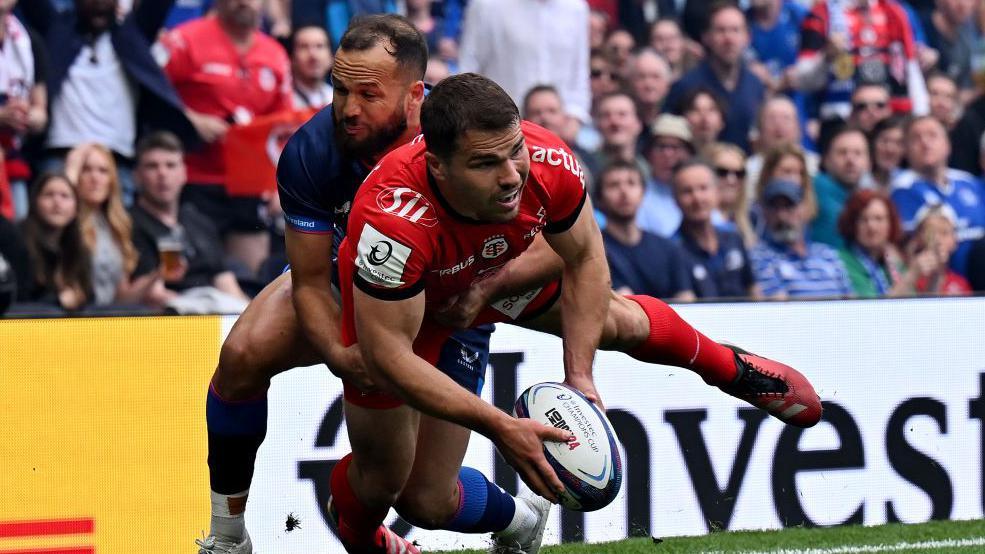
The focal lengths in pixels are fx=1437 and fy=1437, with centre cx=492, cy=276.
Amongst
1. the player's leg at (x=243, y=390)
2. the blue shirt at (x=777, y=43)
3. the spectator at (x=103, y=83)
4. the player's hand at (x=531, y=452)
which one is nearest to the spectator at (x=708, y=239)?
the blue shirt at (x=777, y=43)

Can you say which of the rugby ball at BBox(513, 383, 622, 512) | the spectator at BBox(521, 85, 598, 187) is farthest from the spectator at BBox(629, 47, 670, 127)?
the rugby ball at BBox(513, 383, 622, 512)

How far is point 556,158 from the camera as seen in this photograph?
4457mm

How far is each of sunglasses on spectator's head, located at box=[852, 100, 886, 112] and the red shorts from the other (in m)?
6.02

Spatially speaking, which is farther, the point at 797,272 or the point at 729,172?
the point at 729,172

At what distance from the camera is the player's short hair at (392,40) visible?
455cm

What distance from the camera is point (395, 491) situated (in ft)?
16.1

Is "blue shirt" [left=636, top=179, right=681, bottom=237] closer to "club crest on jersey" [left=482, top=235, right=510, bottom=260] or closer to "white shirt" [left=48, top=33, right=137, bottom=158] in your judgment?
"white shirt" [left=48, top=33, right=137, bottom=158]

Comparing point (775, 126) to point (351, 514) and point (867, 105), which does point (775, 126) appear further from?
point (351, 514)

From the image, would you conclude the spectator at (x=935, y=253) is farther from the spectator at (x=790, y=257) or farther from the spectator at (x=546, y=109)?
the spectator at (x=546, y=109)

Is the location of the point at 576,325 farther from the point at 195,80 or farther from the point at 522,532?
the point at 195,80

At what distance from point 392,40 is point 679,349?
153 centimetres

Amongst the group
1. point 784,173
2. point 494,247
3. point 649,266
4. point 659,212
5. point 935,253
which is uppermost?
point 494,247

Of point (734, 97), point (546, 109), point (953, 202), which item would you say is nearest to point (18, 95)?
point (546, 109)

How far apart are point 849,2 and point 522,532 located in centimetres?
633
